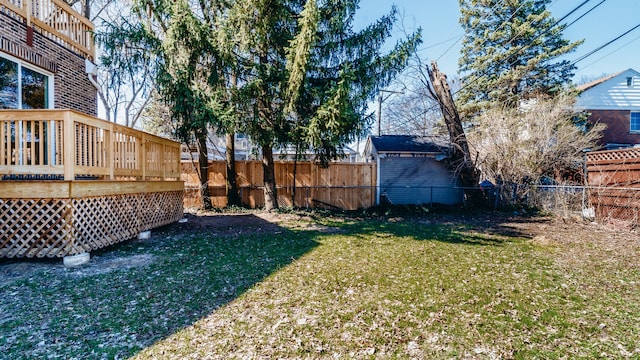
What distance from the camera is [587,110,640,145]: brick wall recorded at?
58.6ft

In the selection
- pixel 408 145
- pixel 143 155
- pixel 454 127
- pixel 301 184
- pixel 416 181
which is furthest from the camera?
pixel 408 145

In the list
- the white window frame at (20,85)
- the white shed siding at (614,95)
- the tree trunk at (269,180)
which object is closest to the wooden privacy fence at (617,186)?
the tree trunk at (269,180)

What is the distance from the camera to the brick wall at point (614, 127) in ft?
58.6

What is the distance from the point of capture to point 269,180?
10.7 meters

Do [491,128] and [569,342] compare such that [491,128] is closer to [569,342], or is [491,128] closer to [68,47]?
[569,342]

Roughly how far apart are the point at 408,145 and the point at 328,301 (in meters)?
11.1

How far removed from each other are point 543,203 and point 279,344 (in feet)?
40.9

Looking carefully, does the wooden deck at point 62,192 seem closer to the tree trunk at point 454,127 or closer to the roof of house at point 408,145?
the roof of house at point 408,145

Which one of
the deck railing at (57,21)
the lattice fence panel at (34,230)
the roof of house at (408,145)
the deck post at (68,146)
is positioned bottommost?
the lattice fence panel at (34,230)

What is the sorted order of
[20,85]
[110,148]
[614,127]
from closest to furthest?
[110,148] → [20,85] → [614,127]

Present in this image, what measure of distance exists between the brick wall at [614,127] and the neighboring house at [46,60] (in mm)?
23473

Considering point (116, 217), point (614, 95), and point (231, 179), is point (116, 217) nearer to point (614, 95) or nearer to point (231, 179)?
point (231, 179)

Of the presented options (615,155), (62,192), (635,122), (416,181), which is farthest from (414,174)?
(635,122)

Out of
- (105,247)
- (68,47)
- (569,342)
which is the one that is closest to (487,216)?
(569,342)
